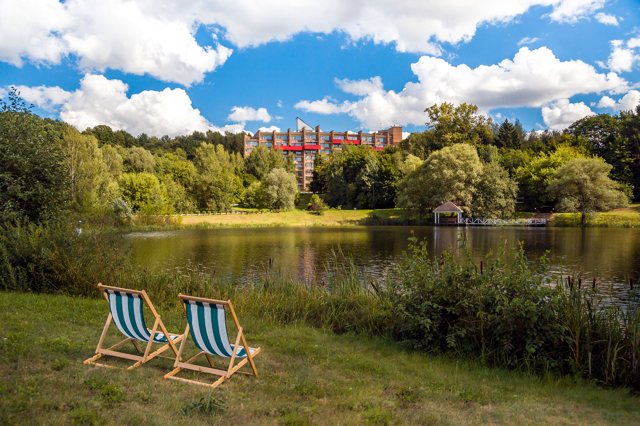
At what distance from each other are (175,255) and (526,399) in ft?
61.4

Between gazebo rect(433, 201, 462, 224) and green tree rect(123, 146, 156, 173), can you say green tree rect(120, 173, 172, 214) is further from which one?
gazebo rect(433, 201, 462, 224)

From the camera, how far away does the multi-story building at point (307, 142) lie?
103625 mm

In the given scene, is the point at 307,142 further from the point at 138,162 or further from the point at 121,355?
the point at 121,355

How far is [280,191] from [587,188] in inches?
1510

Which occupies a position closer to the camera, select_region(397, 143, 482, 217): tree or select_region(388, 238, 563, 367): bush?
select_region(388, 238, 563, 367): bush

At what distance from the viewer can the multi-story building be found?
340 feet

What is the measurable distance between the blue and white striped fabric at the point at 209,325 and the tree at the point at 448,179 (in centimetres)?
4348

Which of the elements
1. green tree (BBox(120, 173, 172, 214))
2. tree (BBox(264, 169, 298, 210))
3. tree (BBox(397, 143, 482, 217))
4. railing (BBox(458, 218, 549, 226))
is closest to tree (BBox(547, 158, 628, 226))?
railing (BBox(458, 218, 549, 226))

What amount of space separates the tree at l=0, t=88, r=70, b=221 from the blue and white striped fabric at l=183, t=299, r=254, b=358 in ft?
30.6

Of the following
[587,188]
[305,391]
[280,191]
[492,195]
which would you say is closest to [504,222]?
[492,195]

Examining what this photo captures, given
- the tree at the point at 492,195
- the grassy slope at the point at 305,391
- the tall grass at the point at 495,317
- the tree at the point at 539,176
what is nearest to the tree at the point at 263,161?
the tree at the point at 492,195

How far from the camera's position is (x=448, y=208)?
43.9m

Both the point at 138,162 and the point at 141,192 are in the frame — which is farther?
the point at 138,162

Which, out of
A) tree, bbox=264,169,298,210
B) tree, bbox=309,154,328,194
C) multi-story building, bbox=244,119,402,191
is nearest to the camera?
tree, bbox=264,169,298,210
